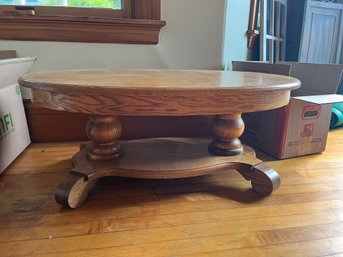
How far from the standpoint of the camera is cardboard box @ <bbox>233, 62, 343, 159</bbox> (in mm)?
1158

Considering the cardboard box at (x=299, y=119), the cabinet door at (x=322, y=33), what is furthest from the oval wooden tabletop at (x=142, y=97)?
the cabinet door at (x=322, y=33)

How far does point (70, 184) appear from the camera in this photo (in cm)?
80

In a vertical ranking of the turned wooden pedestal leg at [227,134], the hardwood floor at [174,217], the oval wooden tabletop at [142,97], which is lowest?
the hardwood floor at [174,217]

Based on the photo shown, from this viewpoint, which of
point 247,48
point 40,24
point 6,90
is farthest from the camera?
point 247,48

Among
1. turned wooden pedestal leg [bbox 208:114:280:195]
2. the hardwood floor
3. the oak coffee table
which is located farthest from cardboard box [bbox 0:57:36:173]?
turned wooden pedestal leg [bbox 208:114:280:195]

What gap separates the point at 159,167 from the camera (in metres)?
0.88

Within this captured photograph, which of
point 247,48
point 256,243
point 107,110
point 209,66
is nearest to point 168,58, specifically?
point 209,66

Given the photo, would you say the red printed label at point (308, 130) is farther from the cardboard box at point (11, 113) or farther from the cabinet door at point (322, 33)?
the cardboard box at point (11, 113)

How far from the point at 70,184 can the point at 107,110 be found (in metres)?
0.28

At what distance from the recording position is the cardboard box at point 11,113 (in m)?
1.02

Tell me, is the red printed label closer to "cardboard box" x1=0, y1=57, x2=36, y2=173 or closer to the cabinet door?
the cabinet door

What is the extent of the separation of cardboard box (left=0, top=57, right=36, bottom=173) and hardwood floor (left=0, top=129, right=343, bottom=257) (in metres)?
0.08

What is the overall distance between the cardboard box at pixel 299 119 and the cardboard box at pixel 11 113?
1.06 m

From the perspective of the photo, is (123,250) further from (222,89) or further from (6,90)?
(6,90)
